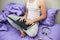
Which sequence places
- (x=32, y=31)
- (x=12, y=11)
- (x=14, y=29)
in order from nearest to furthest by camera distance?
(x=32, y=31) < (x=14, y=29) < (x=12, y=11)

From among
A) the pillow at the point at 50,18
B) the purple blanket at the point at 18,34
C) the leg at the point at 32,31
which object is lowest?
the purple blanket at the point at 18,34

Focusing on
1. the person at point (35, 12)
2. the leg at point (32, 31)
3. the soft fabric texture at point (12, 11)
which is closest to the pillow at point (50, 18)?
the person at point (35, 12)

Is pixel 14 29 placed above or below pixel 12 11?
below

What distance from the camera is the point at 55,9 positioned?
6.83 feet

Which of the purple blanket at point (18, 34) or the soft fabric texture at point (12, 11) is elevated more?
the soft fabric texture at point (12, 11)

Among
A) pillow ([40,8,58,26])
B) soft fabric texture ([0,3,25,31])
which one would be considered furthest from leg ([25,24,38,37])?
soft fabric texture ([0,3,25,31])

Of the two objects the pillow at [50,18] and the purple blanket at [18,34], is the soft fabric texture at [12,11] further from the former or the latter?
the pillow at [50,18]

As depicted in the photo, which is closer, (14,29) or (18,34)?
(18,34)

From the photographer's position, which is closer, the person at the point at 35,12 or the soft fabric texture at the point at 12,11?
the person at the point at 35,12

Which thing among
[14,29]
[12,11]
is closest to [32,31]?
[14,29]

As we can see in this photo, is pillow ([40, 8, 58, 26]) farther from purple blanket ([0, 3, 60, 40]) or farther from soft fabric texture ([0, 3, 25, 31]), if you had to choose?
soft fabric texture ([0, 3, 25, 31])

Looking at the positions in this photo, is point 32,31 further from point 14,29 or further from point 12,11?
point 12,11

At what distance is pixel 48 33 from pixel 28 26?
0.94 feet

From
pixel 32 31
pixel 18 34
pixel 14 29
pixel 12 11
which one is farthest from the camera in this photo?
pixel 12 11
